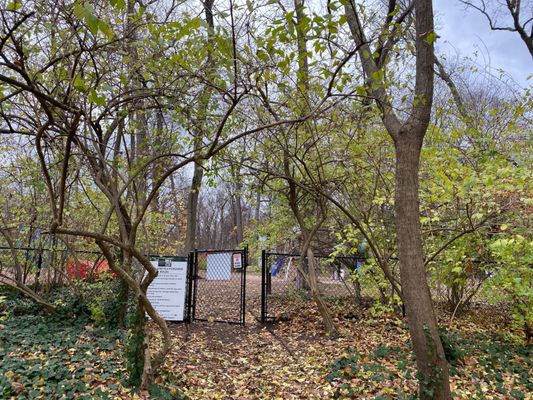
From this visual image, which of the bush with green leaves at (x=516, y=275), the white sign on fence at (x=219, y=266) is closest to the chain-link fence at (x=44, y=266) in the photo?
the white sign on fence at (x=219, y=266)

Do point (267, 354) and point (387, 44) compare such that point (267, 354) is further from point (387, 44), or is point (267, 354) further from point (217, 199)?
point (217, 199)

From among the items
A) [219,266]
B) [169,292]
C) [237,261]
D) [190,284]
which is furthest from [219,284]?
[169,292]

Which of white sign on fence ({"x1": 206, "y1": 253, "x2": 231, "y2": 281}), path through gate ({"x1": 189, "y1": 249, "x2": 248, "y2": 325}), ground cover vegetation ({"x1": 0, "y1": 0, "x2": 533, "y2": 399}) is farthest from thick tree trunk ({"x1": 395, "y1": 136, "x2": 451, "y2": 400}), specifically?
white sign on fence ({"x1": 206, "y1": 253, "x2": 231, "y2": 281})

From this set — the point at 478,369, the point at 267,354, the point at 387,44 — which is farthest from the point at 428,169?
the point at 267,354

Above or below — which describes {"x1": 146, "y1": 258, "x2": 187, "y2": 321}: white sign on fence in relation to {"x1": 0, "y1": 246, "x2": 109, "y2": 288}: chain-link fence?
below

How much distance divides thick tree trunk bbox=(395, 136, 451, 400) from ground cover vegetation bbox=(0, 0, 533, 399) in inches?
0.5

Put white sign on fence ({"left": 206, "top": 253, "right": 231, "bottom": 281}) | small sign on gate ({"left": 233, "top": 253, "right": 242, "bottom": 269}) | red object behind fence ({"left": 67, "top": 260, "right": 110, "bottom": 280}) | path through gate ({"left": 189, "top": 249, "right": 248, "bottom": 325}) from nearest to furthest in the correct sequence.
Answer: red object behind fence ({"left": 67, "top": 260, "right": 110, "bottom": 280})
path through gate ({"left": 189, "top": 249, "right": 248, "bottom": 325})
small sign on gate ({"left": 233, "top": 253, "right": 242, "bottom": 269})
white sign on fence ({"left": 206, "top": 253, "right": 231, "bottom": 281})

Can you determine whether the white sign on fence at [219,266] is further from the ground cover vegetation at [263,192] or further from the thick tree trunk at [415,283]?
the thick tree trunk at [415,283]

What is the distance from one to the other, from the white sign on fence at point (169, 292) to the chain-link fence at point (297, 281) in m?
1.35

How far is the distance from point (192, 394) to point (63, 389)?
1.11 meters

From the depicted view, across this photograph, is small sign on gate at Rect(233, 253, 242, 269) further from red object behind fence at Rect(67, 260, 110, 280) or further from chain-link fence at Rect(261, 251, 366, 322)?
red object behind fence at Rect(67, 260, 110, 280)

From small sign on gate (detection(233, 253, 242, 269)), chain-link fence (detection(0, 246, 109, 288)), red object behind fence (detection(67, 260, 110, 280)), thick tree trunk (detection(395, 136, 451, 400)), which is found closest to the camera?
thick tree trunk (detection(395, 136, 451, 400))

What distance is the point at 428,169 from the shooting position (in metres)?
4.89

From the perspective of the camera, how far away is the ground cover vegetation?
9.73ft
